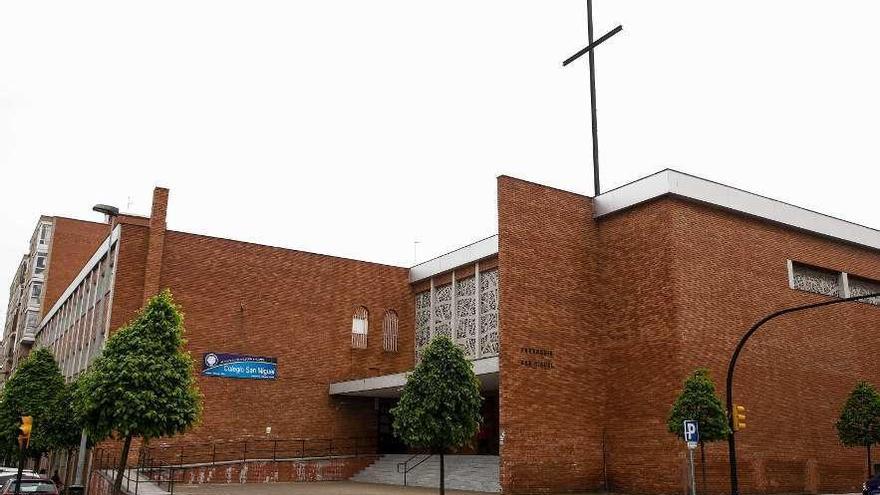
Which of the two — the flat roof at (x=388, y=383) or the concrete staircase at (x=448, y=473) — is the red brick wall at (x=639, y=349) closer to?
the concrete staircase at (x=448, y=473)

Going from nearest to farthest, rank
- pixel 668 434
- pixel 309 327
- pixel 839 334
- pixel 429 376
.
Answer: pixel 429 376, pixel 668 434, pixel 839 334, pixel 309 327

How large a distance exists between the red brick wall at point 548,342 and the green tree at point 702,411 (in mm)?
4531

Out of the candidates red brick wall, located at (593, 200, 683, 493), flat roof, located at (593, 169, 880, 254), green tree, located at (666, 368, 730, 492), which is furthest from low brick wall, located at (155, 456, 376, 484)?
green tree, located at (666, 368, 730, 492)

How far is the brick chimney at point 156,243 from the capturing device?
30.9 m

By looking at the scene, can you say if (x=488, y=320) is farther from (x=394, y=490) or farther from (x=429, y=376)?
(x=429, y=376)

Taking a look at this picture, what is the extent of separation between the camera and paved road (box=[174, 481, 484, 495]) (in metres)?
24.8

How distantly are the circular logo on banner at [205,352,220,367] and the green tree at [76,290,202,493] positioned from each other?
32.3ft

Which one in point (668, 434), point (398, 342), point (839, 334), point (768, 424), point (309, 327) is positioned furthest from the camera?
point (398, 342)

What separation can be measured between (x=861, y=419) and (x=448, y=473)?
47.3 feet

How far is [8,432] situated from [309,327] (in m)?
12.3

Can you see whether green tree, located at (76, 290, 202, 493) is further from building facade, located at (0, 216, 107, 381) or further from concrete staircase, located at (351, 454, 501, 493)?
building facade, located at (0, 216, 107, 381)

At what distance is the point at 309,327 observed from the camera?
34.8m

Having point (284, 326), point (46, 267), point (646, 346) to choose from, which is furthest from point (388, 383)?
point (46, 267)

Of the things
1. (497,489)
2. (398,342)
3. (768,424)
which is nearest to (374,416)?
(398,342)
